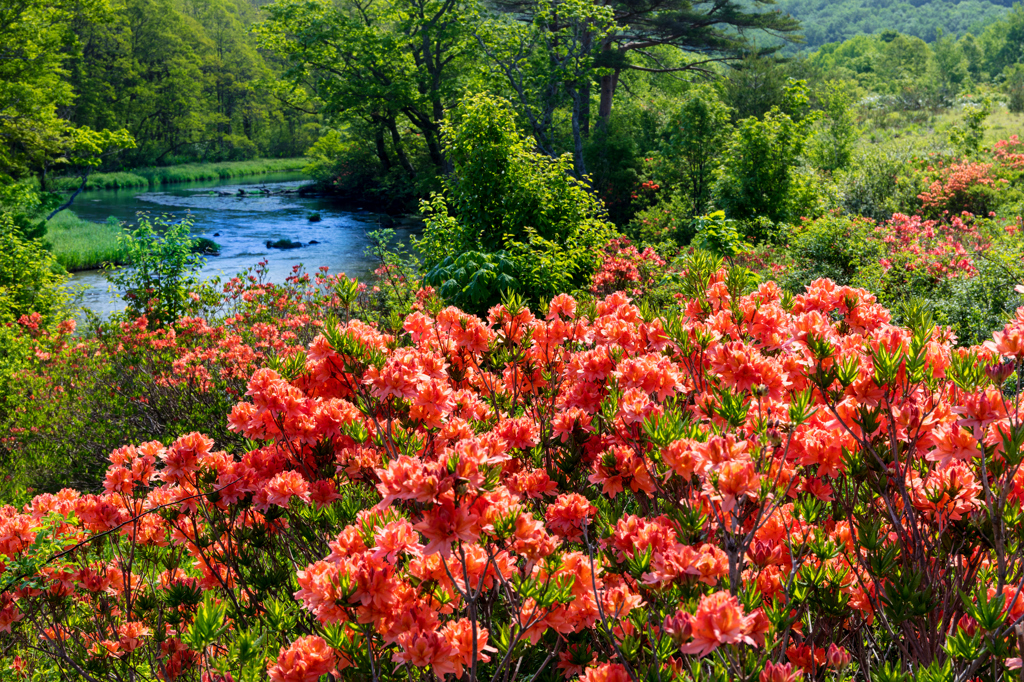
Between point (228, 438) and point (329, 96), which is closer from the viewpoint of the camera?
point (228, 438)

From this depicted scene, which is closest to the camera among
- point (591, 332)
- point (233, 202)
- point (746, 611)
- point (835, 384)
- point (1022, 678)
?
point (1022, 678)

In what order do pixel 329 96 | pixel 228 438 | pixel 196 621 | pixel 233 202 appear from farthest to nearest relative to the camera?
pixel 233 202
pixel 329 96
pixel 228 438
pixel 196 621

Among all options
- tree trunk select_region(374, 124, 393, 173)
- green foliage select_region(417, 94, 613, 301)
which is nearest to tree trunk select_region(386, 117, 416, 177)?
tree trunk select_region(374, 124, 393, 173)

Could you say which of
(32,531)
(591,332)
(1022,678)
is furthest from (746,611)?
(32,531)

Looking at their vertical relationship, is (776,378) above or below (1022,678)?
above

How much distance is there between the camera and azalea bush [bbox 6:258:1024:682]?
4.26 feet

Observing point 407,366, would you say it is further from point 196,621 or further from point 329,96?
point 329,96

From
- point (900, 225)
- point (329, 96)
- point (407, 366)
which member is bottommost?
point (900, 225)

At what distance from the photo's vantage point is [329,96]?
25.2 metres

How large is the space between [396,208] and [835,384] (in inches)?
1035

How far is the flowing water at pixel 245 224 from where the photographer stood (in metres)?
16.0

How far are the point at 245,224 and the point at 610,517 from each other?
23.4m

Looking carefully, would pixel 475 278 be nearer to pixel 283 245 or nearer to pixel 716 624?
pixel 716 624

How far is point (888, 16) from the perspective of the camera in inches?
5684
